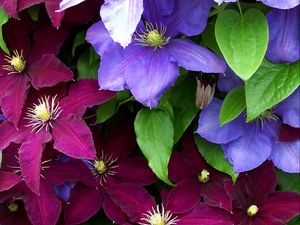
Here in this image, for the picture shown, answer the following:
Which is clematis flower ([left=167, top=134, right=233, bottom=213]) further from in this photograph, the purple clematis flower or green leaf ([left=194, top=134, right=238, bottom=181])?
the purple clematis flower

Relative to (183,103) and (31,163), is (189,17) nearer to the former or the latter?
(183,103)

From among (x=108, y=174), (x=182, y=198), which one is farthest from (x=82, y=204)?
(x=182, y=198)

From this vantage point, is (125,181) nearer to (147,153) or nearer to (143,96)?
(147,153)

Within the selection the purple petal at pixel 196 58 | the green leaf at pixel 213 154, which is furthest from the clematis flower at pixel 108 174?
the purple petal at pixel 196 58

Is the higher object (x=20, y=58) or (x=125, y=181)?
(x=20, y=58)

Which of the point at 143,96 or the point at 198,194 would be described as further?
the point at 198,194

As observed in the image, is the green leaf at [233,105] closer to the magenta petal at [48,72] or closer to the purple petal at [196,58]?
the purple petal at [196,58]

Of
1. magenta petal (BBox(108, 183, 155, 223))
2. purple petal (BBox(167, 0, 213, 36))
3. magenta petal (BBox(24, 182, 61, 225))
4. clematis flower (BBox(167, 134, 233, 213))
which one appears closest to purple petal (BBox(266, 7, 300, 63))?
purple petal (BBox(167, 0, 213, 36))

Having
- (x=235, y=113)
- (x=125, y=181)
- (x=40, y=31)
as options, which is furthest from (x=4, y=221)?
(x=235, y=113)
